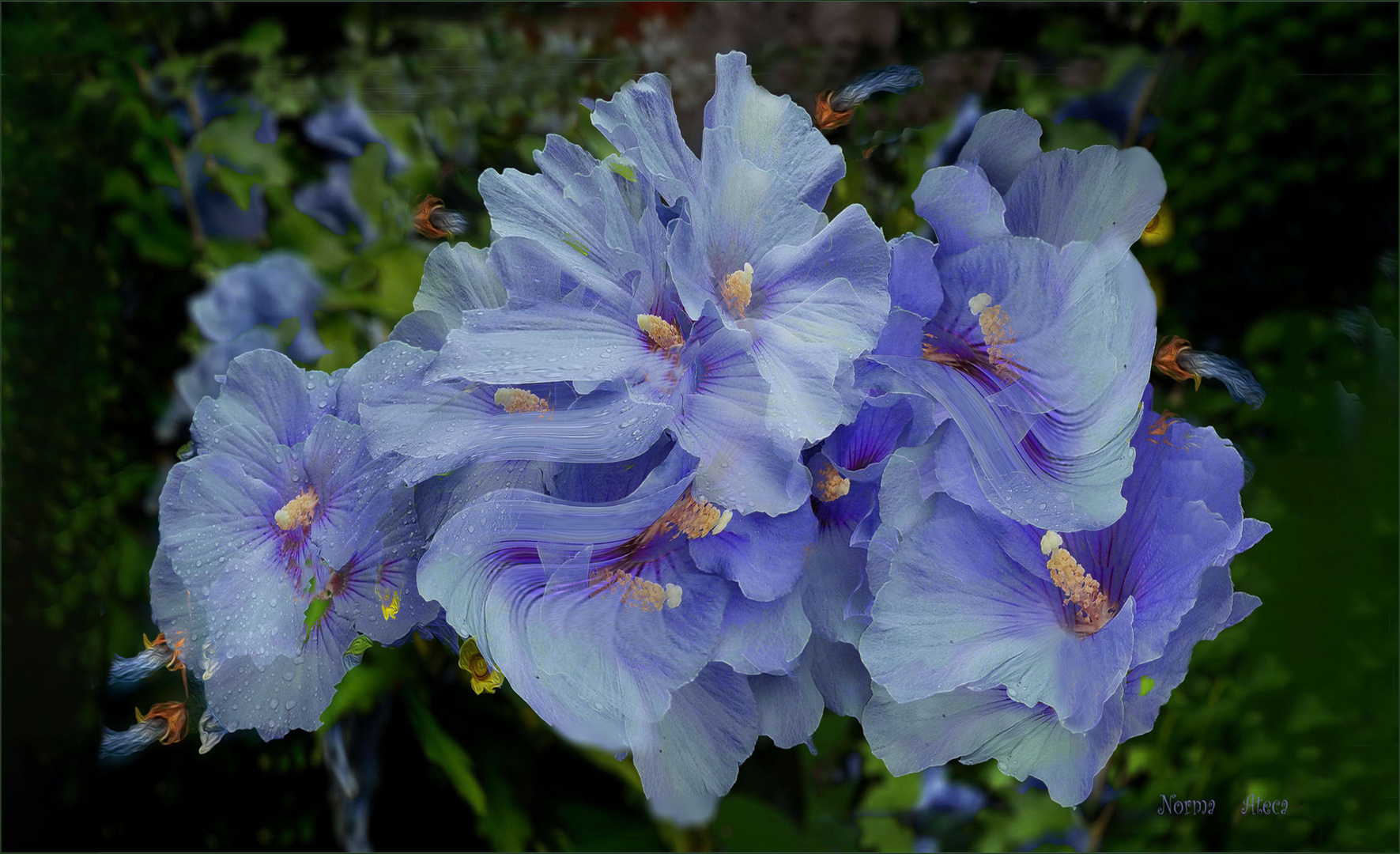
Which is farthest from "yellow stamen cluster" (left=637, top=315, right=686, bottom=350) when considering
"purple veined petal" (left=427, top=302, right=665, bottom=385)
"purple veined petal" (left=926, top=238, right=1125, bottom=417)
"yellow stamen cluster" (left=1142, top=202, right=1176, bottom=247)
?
"yellow stamen cluster" (left=1142, top=202, right=1176, bottom=247)

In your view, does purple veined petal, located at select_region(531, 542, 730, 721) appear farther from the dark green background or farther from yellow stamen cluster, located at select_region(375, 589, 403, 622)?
the dark green background

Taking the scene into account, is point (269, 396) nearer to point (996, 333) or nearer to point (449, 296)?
point (449, 296)

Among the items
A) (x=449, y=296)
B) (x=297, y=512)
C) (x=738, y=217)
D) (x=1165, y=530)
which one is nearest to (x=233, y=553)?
(x=297, y=512)

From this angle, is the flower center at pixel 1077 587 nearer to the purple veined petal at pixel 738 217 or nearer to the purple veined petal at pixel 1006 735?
the purple veined petal at pixel 1006 735

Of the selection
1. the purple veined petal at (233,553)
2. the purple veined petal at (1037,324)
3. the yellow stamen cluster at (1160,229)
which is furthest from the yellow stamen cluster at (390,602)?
the yellow stamen cluster at (1160,229)

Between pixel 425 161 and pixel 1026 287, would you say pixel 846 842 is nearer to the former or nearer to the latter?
pixel 1026 287
